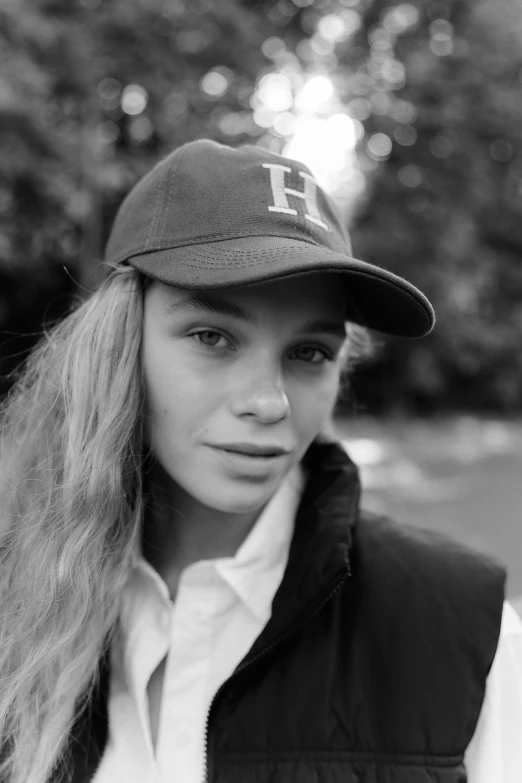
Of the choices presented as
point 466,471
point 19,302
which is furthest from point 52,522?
point 19,302

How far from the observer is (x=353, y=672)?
1.32 m

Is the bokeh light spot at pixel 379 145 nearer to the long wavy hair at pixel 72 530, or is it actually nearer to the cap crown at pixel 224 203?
the cap crown at pixel 224 203

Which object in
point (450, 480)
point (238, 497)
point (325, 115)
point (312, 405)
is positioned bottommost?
point (450, 480)

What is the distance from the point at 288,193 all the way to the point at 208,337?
0.30m

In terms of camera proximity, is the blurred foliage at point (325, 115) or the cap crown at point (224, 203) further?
the blurred foliage at point (325, 115)

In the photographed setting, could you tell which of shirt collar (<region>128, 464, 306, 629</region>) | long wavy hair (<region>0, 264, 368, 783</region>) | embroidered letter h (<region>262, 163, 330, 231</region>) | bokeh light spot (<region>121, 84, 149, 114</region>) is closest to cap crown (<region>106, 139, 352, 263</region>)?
embroidered letter h (<region>262, 163, 330, 231</region>)

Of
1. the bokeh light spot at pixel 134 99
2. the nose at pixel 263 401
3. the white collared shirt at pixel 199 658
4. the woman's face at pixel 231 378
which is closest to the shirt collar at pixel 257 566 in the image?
the white collared shirt at pixel 199 658

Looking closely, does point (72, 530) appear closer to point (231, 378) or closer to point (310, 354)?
point (231, 378)

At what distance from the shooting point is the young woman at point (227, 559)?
125cm

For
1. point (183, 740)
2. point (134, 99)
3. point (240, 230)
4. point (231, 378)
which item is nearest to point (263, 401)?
point (231, 378)

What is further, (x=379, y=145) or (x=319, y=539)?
(x=379, y=145)

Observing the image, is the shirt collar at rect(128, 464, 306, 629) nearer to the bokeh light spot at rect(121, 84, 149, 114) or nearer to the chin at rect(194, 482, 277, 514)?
the chin at rect(194, 482, 277, 514)

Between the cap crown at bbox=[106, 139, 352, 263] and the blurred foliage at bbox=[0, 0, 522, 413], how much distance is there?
3407 millimetres

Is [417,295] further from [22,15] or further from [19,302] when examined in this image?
[19,302]
